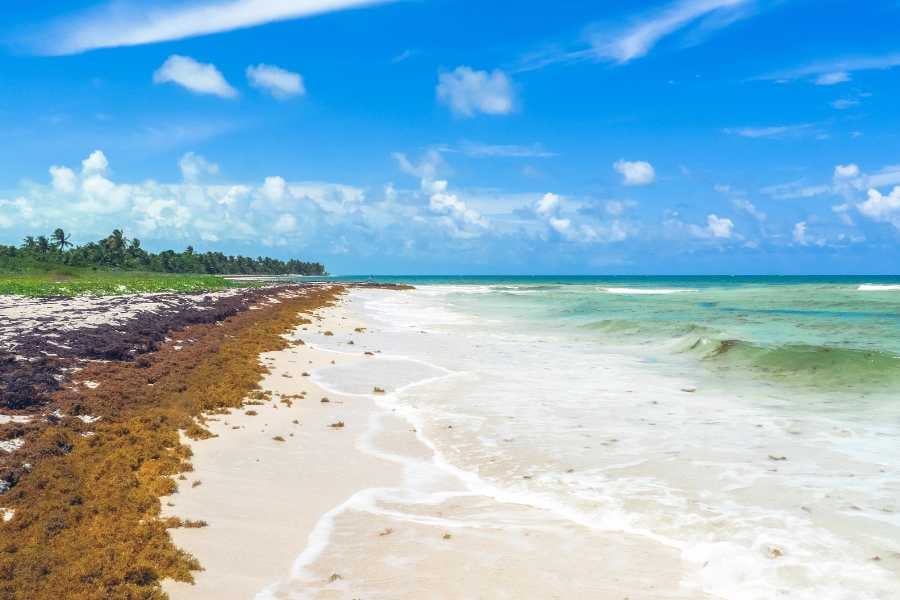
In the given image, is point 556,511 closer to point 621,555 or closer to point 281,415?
point 621,555

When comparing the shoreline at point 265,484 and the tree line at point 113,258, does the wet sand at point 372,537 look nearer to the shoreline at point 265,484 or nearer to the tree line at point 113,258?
the shoreline at point 265,484

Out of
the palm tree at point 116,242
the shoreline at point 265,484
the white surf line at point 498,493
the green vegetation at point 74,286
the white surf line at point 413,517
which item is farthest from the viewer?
the palm tree at point 116,242

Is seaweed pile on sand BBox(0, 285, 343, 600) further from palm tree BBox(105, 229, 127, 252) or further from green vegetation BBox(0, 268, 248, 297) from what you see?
palm tree BBox(105, 229, 127, 252)

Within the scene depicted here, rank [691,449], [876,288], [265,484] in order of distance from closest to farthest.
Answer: [265,484], [691,449], [876,288]

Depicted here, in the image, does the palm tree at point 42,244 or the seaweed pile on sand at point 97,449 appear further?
the palm tree at point 42,244

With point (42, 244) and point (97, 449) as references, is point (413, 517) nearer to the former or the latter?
point (97, 449)

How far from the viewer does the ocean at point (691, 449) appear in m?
6.06

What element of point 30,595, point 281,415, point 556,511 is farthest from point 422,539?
point 281,415

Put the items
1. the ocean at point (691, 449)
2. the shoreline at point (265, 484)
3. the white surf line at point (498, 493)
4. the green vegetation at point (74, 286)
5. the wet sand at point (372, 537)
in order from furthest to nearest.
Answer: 1. the green vegetation at point (74, 286)
2. the white surf line at point (498, 493)
3. the ocean at point (691, 449)
4. the shoreline at point (265, 484)
5. the wet sand at point (372, 537)

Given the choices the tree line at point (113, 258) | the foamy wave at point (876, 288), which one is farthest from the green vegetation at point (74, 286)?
the foamy wave at point (876, 288)

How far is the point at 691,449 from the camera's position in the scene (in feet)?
31.4

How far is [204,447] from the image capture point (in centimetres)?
877

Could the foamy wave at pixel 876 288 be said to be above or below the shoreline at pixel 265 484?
above

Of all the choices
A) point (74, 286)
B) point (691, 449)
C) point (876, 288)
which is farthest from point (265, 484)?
point (876, 288)
